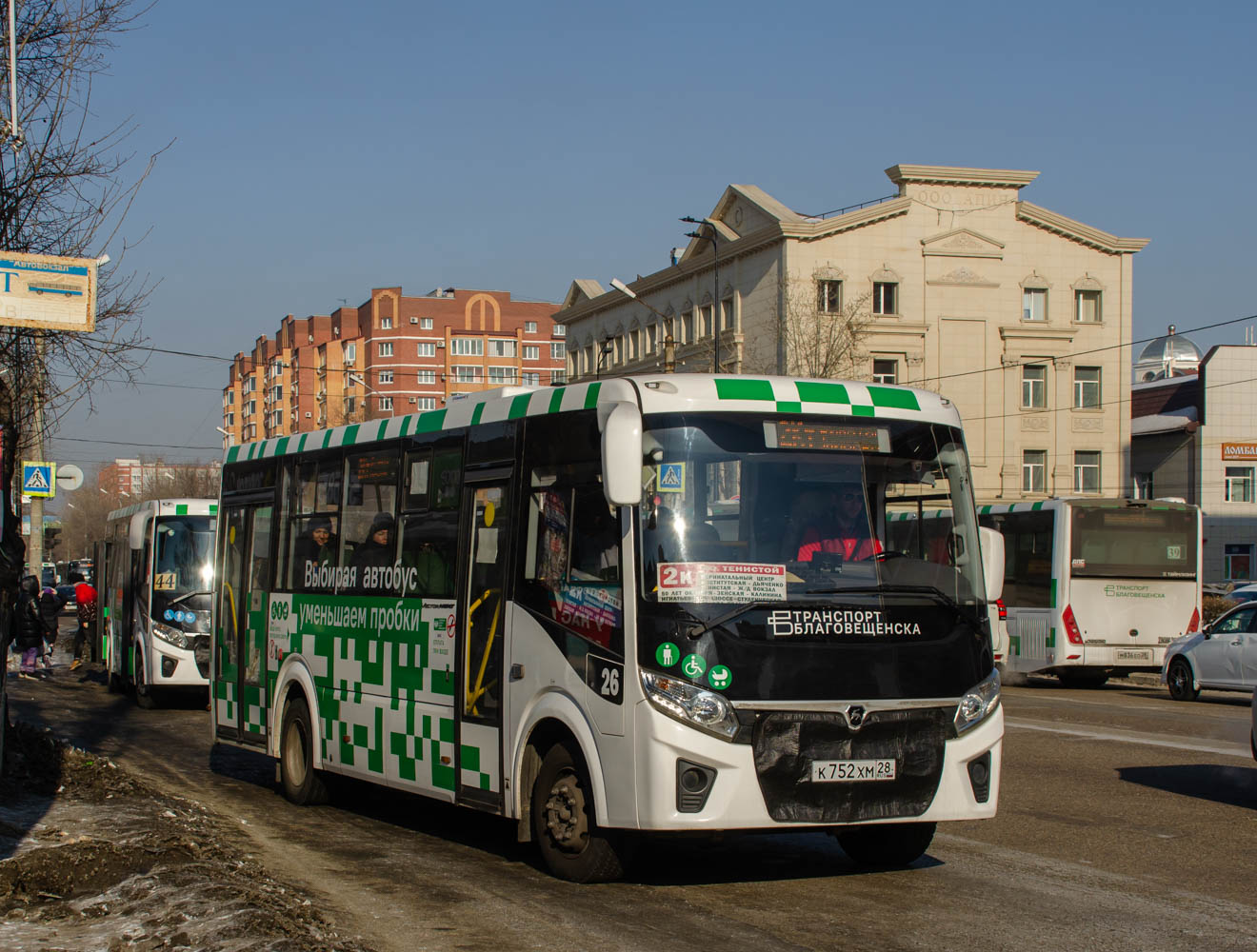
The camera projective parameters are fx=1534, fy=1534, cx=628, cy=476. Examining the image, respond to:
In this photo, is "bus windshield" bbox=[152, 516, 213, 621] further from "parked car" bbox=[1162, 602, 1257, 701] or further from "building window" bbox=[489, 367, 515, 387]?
"building window" bbox=[489, 367, 515, 387]

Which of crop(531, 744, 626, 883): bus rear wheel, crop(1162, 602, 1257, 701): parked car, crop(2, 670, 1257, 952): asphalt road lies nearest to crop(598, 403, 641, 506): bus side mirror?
crop(531, 744, 626, 883): bus rear wheel

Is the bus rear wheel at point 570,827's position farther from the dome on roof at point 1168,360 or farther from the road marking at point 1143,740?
the dome on roof at point 1168,360

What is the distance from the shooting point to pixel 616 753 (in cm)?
782

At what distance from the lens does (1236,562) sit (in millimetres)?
68188

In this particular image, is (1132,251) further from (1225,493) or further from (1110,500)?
(1110,500)

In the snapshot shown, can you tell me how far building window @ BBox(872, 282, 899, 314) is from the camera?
6234 cm

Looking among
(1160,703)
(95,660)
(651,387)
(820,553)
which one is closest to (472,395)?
(651,387)

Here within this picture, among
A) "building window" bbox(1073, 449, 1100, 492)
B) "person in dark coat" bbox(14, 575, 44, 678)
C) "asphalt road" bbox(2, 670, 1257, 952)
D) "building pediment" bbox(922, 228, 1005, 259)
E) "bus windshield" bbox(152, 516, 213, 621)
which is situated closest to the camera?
"asphalt road" bbox(2, 670, 1257, 952)

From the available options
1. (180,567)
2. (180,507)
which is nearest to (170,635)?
(180,567)

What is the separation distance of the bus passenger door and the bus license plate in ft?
6.90

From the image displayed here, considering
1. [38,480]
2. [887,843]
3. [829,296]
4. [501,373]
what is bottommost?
[887,843]

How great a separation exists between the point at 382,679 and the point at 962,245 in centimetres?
5625

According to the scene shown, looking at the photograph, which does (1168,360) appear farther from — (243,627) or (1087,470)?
(243,627)

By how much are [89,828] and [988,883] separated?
5.39 m
